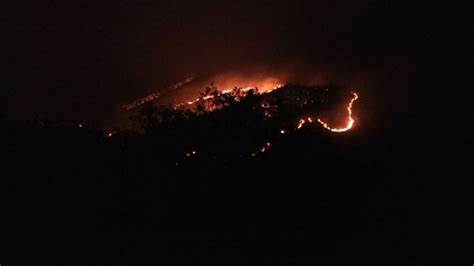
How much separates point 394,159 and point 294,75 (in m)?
6.83

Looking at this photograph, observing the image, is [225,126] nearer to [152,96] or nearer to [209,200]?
[209,200]

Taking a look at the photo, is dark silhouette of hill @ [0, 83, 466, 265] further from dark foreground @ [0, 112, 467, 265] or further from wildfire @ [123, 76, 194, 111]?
wildfire @ [123, 76, 194, 111]

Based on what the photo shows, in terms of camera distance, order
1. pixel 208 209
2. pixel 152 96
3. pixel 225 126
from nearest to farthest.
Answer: pixel 208 209 → pixel 225 126 → pixel 152 96

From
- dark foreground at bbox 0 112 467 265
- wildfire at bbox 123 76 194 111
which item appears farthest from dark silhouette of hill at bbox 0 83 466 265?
wildfire at bbox 123 76 194 111

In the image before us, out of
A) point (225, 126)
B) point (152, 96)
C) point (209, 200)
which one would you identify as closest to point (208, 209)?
point (209, 200)

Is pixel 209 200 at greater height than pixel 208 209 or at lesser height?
greater

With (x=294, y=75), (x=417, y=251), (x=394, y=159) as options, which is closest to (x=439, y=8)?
(x=294, y=75)

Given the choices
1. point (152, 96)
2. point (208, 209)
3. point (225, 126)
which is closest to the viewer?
point (208, 209)

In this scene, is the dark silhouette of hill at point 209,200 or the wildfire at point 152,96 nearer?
the dark silhouette of hill at point 209,200

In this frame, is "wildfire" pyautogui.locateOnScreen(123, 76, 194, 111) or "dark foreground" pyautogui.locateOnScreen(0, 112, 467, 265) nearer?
"dark foreground" pyautogui.locateOnScreen(0, 112, 467, 265)

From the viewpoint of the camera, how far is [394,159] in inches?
472

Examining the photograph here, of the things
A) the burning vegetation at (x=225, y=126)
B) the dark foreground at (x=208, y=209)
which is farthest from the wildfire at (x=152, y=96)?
the dark foreground at (x=208, y=209)

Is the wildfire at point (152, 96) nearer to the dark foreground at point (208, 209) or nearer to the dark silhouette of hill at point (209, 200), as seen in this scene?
the dark silhouette of hill at point (209, 200)

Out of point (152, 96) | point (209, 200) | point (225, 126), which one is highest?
point (152, 96)
